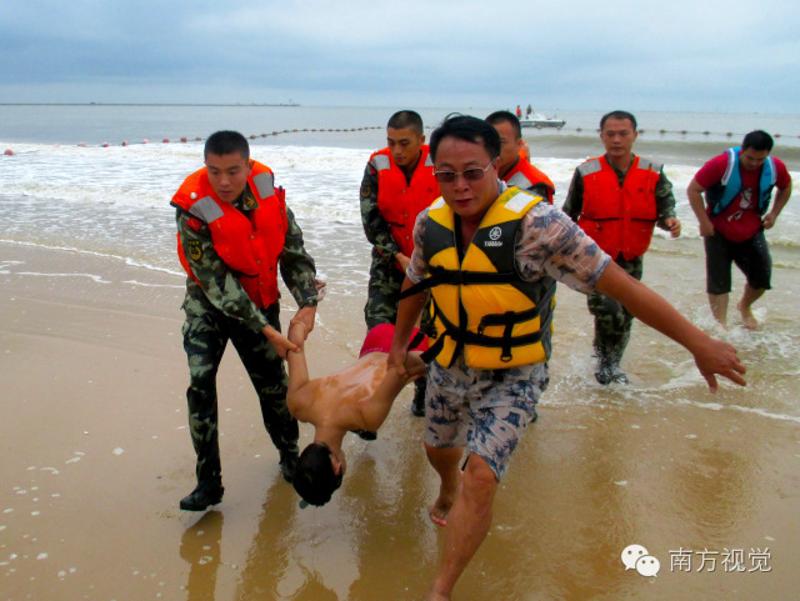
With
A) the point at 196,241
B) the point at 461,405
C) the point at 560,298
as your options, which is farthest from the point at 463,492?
the point at 560,298

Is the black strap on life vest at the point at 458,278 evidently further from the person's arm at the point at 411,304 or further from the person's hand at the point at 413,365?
the person's hand at the point at 413,365

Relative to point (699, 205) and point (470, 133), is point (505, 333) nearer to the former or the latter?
point (470, 133)

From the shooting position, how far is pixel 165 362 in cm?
494

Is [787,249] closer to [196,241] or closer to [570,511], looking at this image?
[570,511]

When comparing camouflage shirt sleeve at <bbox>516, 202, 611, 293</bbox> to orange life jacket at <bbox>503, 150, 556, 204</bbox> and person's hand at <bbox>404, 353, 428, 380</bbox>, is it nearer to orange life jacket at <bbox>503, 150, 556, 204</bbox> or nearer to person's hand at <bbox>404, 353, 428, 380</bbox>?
person's hand at <bbox>404, 353, 428, 380</bbox>

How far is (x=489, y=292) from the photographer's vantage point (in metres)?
2.41

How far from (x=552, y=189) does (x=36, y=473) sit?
3.08 m

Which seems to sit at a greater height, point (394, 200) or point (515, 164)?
point (515, 164)

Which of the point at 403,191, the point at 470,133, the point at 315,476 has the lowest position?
the point at 315,476

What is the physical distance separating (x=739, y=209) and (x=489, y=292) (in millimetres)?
4145

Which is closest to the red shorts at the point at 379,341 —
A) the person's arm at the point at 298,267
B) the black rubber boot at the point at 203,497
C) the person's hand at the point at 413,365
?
the person's arm at the point at 298,267

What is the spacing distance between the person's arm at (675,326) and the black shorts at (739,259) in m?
Result: 4.09

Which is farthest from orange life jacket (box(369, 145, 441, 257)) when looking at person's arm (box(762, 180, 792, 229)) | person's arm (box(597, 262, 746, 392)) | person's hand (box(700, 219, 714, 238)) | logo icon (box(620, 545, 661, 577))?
person's arm (box(762, 180, 792, 229))

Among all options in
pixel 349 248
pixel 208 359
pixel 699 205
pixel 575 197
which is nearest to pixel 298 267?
pixel 208 359
